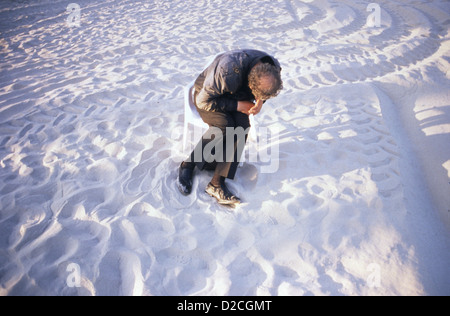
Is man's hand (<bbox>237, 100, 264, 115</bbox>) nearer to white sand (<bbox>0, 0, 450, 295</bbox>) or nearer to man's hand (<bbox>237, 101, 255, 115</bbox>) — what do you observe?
man's hand (<bbox>237, 101, 255, 115</bbox>)

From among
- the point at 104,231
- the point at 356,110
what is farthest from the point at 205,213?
the point at 356,110

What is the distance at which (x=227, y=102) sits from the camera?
5.80 feet

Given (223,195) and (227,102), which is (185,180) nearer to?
(223,195)

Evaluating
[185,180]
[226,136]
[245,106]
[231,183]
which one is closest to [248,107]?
[245,106]

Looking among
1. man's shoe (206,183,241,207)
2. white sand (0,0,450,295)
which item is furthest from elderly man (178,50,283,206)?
white sand (0,0,450,295)

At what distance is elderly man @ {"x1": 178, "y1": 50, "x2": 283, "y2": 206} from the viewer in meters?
1.54

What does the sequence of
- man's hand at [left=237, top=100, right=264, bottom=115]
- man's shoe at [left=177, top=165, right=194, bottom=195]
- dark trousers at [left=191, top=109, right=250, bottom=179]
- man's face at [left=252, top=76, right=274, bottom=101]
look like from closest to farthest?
man's face at [left=252, top=76, right=274, bottom=101]
man's hand at [left=237, top=100, right=264, bottom=115]
dark trousers at [left=191, top=109, right=250, bottom=179]
man's shoe at [left=177, top=165, right=194, bottom=195]

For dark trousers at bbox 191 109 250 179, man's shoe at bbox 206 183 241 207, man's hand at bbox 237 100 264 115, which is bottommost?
man's shoe at bbox 206 183 241 207

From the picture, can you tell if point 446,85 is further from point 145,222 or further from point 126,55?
point 126,55

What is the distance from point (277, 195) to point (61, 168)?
2.11 metres

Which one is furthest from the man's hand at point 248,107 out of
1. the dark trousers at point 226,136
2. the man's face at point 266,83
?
the man's face at point 266,83

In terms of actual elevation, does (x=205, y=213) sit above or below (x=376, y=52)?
below

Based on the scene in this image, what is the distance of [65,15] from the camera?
255 inches

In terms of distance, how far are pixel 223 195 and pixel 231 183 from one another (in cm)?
24
